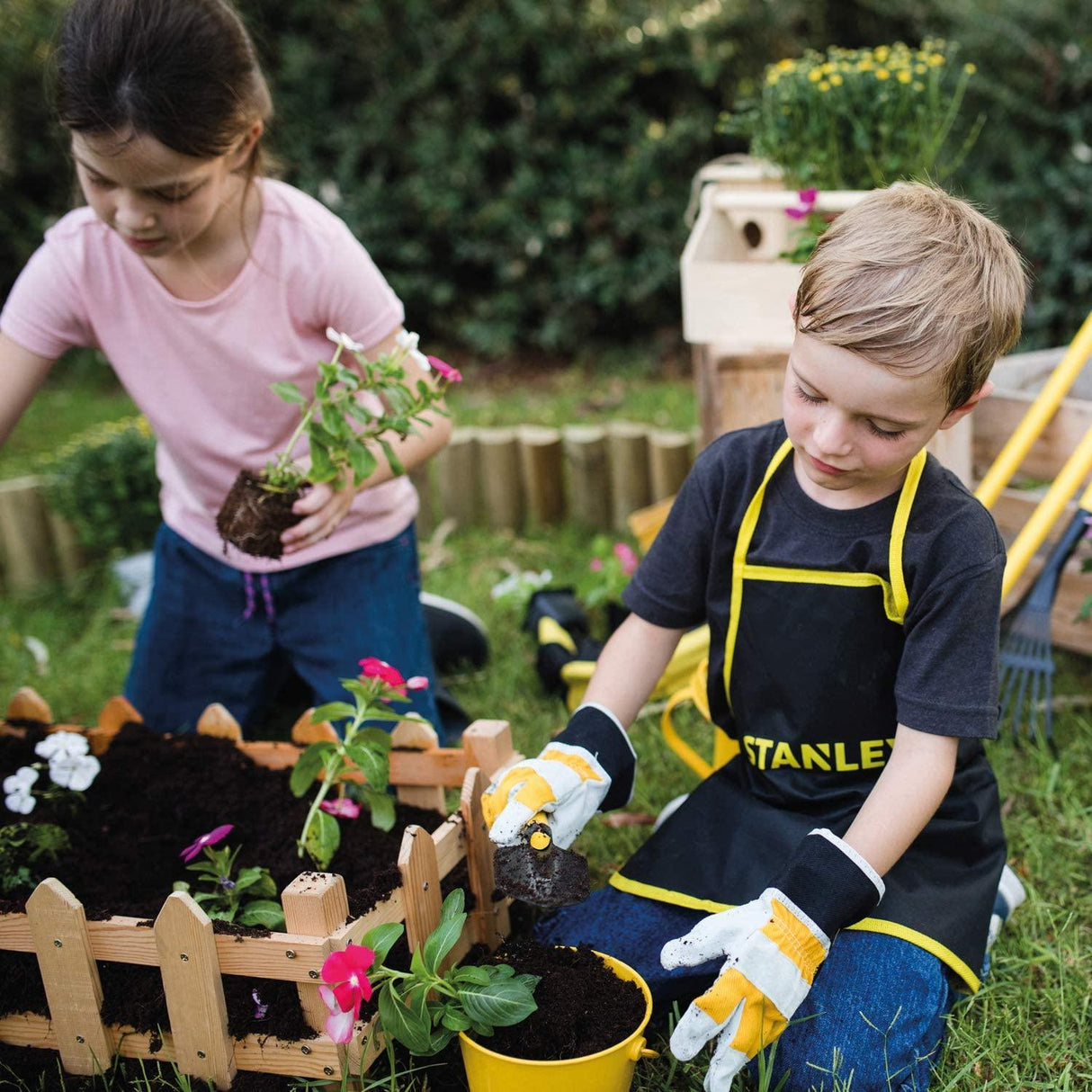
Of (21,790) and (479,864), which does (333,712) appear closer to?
(479,864)

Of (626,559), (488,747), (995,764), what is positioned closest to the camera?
(488,747)

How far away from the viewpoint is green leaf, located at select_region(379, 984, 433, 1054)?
1419mm

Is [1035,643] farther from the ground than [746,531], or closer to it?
closer to it

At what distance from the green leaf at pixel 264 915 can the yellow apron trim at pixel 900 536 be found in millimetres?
943

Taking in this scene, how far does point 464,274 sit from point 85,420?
192 centimetres

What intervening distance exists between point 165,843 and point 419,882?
1.71 feet

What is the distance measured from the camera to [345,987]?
1.32 meters

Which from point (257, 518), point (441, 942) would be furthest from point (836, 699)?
point (257, 518)

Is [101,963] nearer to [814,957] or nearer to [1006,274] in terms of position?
[814,957]

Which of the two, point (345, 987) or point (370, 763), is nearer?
point (345, 987)

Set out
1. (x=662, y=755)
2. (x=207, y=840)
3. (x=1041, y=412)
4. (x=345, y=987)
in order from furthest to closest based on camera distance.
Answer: (x=662, y=755) → (x=1041, y=412) → (x=207, y=840) → (x=345, y=987)

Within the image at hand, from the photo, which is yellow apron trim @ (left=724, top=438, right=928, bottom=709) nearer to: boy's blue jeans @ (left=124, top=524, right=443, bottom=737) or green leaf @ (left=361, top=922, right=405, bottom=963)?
green leaf @ (left=361, top=922, right=405, bottom=963)

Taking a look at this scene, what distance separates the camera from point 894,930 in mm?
1601

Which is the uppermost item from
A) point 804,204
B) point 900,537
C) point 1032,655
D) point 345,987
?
point 804,204
